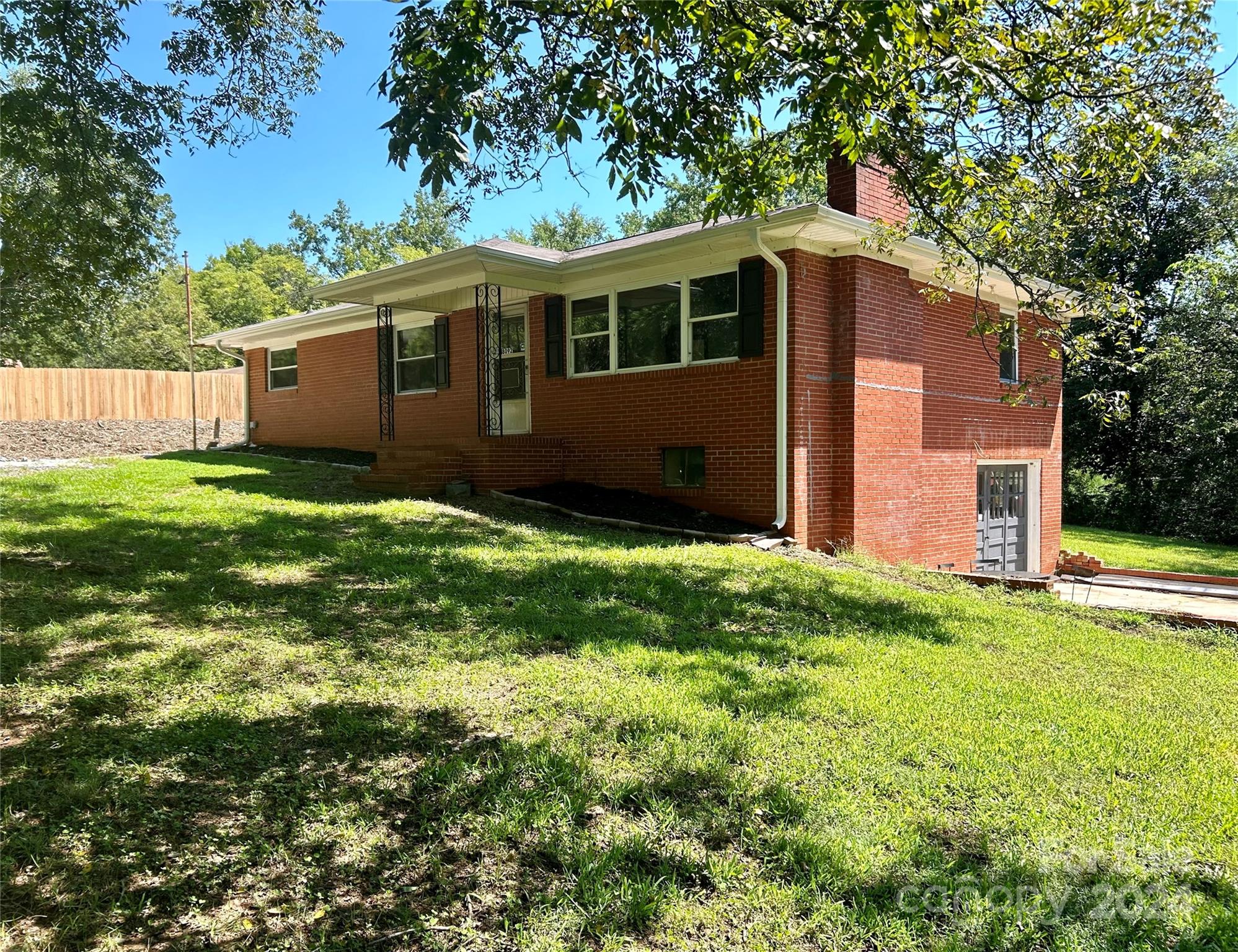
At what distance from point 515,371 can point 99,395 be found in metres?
16.6

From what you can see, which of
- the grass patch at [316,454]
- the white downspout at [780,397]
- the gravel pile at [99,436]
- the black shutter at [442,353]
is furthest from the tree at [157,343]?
the white downspout at [780,397]

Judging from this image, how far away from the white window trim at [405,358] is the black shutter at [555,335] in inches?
113

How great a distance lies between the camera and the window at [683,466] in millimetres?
10398

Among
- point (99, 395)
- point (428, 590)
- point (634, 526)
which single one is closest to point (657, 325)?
point (634, 526)

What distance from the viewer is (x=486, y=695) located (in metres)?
3.89

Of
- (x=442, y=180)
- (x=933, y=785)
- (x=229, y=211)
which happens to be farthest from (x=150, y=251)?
(x=933, y=785)

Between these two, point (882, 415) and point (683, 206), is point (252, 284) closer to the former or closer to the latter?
point (683, 206)

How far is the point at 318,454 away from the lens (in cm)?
1614

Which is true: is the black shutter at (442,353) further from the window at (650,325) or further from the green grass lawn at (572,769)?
the green grass lawn at (572,769)

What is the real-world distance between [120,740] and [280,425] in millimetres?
16551

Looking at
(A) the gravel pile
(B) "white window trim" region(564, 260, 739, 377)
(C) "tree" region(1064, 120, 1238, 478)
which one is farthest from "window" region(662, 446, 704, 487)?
(C) "tree" region(1064, 120, 1238, 478)

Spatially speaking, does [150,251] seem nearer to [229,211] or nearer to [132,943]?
[229,211]

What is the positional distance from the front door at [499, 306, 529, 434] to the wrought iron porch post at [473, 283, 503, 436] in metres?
0.19

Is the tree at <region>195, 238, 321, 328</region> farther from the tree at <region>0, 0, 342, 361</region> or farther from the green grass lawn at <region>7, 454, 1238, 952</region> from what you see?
the green grass lawn at <region>7, 454, 1238, 952</region>
